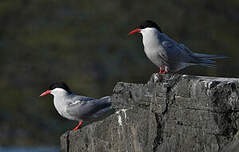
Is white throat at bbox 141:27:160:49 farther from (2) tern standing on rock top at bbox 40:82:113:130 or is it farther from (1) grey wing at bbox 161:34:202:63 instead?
(2) tern standing on rock top at bbox 40:82:113:130

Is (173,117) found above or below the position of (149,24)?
below

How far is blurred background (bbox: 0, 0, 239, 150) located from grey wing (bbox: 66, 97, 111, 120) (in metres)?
12.0

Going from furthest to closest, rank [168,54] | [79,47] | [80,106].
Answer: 1. [79,47]
2. [80,106]
3. [168,54]

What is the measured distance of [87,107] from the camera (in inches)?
242

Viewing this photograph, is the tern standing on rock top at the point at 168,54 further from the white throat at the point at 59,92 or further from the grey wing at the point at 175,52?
the white throat at the point at 59,92

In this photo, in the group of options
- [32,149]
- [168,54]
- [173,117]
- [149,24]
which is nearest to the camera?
[173,117]

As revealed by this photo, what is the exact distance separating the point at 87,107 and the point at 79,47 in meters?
17.4

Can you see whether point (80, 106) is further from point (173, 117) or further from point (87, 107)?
point (173, 117)

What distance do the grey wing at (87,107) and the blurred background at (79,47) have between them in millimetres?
12017

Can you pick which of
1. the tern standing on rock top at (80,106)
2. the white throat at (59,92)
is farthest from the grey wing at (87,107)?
the white throat at (59,92)

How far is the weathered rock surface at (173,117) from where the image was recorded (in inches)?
117

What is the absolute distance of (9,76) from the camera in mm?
21453

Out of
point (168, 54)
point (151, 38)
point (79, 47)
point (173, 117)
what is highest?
point (151, 38)

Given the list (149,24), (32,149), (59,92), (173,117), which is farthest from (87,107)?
(32,149)
